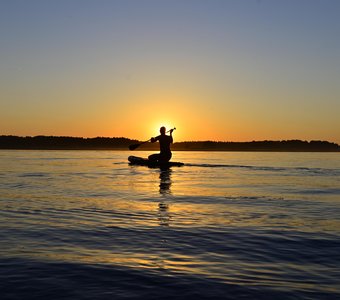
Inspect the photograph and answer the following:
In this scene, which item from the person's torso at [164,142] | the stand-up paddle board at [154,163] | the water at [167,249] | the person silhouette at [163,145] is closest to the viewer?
the water at [167,249]

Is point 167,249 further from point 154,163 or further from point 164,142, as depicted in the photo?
Answer: point 154,163

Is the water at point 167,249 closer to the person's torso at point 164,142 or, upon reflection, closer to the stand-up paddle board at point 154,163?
the person's torso at point 164,142

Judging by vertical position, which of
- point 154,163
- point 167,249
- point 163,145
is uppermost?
point 163,145

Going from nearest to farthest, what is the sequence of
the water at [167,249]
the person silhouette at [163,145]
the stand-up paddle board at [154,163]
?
the water at [167,249], the person silhouette at [163,145], the stand-up paddle board at [154,163]

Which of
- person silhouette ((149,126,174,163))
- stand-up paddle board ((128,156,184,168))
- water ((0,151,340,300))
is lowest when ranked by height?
water ((0,151,340,300))

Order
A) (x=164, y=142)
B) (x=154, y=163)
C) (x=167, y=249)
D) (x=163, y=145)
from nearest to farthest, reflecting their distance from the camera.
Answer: (x=167, y=249) → (x=164, y=142) → (x=163, y=145) → (x=154, y=163)

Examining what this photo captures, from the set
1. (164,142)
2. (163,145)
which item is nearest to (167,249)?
(164,142)

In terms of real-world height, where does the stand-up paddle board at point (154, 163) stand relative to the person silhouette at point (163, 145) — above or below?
below

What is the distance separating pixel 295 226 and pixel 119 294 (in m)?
7.26

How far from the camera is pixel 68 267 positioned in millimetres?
7723

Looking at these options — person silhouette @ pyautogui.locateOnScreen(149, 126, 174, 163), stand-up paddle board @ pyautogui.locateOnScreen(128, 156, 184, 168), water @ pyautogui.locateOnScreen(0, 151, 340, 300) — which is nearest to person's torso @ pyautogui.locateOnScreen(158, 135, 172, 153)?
person silhouette @ pyautogui.locateOnScreen(149, 126, 174, 163)

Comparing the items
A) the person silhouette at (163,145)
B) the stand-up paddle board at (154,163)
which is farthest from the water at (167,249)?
the stand-up paddle board at (154,163)

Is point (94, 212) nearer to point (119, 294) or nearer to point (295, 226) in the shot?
point (295, 226)

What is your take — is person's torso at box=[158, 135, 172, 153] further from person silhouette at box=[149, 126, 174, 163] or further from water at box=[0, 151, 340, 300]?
water at box=[0, 151, 340, 300]
